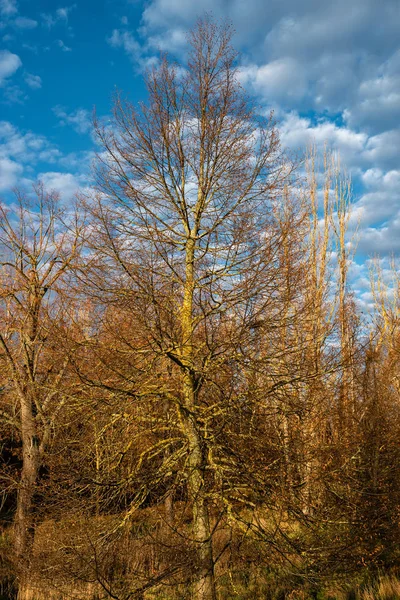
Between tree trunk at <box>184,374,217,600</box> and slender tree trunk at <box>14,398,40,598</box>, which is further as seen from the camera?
slender tree trunk at <box>14,398,40,598</box>

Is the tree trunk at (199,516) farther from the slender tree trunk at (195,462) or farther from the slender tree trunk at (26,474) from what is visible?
the slender tree trunk at (26,474)

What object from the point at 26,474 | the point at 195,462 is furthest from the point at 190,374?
the point at 26,474

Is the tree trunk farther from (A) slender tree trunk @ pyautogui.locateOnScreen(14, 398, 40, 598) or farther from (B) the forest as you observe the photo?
(A) slender tree trunk @ pyautogui.locateOnScreen(14, 398, 40, 598)

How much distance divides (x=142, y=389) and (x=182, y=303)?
1.08m

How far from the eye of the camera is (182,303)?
570 cm

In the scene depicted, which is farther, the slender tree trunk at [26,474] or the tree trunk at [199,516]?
the slender tree trunk at [26,474]

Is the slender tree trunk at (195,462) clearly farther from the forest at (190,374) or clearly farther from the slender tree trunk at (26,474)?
the slender tree trunk at (26,474)

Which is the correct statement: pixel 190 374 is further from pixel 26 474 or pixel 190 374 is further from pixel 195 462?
pixel 26 474

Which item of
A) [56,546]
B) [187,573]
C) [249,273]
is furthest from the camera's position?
[56,546]

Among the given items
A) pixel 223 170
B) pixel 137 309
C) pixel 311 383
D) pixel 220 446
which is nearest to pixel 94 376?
pixel 137 309

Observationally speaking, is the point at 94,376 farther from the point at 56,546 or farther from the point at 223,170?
the point at 223,170

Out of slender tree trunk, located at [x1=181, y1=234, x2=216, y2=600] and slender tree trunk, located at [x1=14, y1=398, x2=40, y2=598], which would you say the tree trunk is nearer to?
slender tree trunk, located at [x1=181, y1=234, x2=216, y2=600]

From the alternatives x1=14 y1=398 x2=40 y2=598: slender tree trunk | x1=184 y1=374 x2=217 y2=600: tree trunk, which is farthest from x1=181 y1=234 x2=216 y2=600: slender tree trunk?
x1=14 y1=398 x2=40 y2=598: slender tree trunk

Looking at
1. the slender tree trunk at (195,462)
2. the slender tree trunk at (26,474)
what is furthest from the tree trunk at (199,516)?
the slender tree trunk at (26,474)
